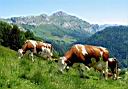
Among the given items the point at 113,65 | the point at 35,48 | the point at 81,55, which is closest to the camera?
the point at 81,55

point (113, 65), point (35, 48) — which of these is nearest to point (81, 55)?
point (113, 65)

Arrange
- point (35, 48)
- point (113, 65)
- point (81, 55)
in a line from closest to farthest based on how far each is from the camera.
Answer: point (81, 55)
point (113, 65)
point (35, 48)

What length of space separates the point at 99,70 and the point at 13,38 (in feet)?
421

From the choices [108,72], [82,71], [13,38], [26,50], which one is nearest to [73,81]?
[82,71]

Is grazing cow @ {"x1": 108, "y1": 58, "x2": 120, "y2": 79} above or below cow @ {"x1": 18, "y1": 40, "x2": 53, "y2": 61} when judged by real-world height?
below

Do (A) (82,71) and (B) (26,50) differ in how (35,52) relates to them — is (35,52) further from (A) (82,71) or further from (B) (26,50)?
(A) (82,71)

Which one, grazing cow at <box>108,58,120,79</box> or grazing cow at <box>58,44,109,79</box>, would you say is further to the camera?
grazing cow at <box>108,58,120,79</box>

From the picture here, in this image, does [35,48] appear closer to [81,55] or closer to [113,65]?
[113,65]

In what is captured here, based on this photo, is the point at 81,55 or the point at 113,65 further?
the point at 113,65

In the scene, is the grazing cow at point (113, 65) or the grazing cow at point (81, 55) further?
the grazing cow at point (113, 65)

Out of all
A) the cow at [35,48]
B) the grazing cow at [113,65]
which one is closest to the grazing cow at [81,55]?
the grazing cow at [113,65]

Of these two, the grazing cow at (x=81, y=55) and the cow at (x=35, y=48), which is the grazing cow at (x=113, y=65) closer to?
the grazing cow at (x=81, y=55)

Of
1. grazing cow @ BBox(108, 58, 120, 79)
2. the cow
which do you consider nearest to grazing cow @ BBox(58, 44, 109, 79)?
grazing cow @ BBox(108, 58, 120, 79)

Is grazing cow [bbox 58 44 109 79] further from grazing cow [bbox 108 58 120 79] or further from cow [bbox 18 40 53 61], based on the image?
cow [bbox 18 40 53 61]
